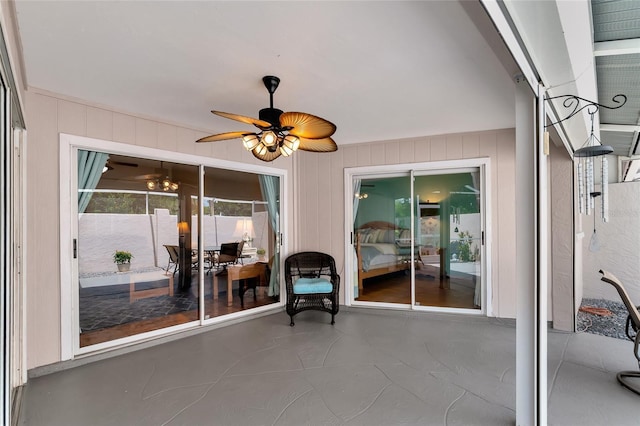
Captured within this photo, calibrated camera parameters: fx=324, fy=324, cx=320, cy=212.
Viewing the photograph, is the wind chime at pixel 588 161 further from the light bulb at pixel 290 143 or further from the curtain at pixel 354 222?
the curtain at pixel 354 222

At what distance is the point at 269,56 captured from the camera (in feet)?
7.67

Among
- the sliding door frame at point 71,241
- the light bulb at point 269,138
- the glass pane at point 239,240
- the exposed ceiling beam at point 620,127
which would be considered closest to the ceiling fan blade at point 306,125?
the light bulb at point 269,138

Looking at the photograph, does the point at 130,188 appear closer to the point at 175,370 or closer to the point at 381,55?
the point at 175,370

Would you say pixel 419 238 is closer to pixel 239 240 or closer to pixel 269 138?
pixel 239 240

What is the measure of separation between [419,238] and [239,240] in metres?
2.63

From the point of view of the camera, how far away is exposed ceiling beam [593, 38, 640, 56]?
2.16 metres

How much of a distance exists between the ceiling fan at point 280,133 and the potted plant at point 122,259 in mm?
1842

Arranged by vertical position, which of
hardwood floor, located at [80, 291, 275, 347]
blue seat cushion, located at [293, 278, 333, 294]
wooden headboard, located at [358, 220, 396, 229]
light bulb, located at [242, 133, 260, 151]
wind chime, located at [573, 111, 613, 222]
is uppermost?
light bulb, located at [242, 133, 260, 151]

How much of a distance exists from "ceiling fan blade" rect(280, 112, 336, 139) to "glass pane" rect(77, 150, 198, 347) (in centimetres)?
219

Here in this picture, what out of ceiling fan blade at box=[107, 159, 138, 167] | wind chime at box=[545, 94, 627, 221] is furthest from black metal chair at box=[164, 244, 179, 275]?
wind chime at box=[545, 94, 627, 221]

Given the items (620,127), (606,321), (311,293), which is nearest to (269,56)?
(311,293)

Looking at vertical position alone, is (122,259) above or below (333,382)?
above

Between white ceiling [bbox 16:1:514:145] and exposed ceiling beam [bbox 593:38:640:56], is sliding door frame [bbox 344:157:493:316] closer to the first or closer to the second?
white ceiling [bbox 16:1:514:145]

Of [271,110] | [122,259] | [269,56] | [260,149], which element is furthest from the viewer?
[122,259]
